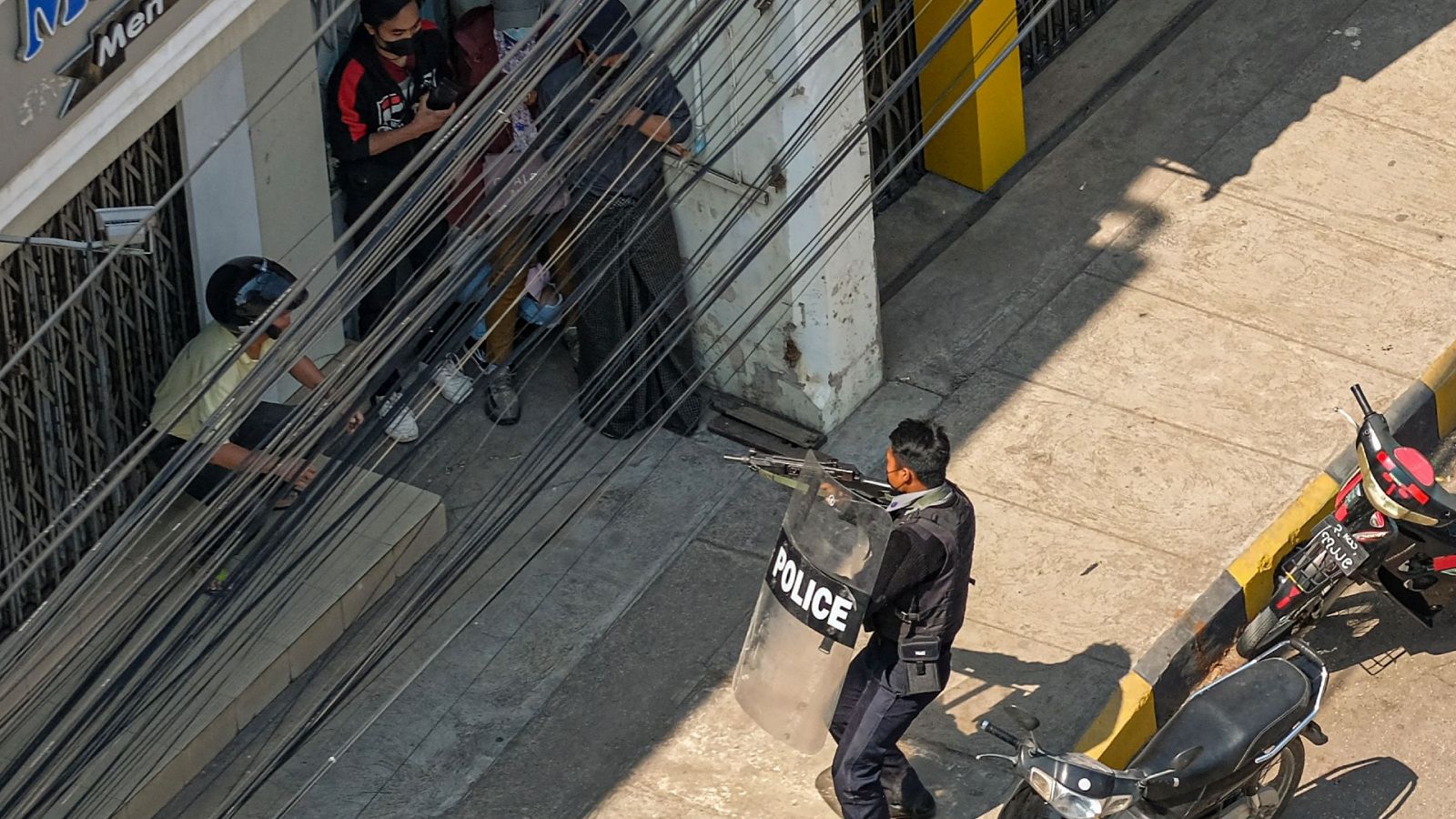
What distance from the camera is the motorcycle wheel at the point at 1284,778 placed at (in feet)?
27.2

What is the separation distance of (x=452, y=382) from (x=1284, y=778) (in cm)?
389

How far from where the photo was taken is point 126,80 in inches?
316

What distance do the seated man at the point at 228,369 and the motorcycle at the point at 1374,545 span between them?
3400 mm

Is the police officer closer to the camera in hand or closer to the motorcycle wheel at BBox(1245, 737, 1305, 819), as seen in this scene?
the motorcycle wheel at BBox(1245, 737, 1305, 819)

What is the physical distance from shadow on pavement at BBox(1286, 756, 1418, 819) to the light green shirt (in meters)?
4.05

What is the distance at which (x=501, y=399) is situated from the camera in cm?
1032

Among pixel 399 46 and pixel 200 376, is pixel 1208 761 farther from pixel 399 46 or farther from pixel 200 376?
pixel 399 46

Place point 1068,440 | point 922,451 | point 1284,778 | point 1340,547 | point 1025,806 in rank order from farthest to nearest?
point 1068,440
point 1340,547
point 1284,778
point 1025,806
point 922,451

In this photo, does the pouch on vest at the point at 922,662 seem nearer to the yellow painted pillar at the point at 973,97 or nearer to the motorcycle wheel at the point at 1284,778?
the motorcycle wheel at the point at 1284,778

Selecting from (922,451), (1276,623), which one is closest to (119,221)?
(922,451)

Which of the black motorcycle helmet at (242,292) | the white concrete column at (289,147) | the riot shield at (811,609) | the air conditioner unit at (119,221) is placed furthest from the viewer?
the white concrete column at (289,147)

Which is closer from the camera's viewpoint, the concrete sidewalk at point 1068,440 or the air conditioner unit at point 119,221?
the air conditioner unit at point 119,221

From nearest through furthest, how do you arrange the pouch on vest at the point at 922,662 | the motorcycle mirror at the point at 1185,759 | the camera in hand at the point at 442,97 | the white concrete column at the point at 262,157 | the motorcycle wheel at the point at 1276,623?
the motorcycle mirror at the point at 1185,759 → the pouch on vest at the point at 922,662 → the motorcycle wheel at the point at 1276,623 → the white concrete column at the point at 262,157 → the camera in hand at the point at 442,97

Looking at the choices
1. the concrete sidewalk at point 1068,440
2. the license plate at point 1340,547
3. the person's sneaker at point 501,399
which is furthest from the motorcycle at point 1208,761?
the person's sneaker at point 501,399
